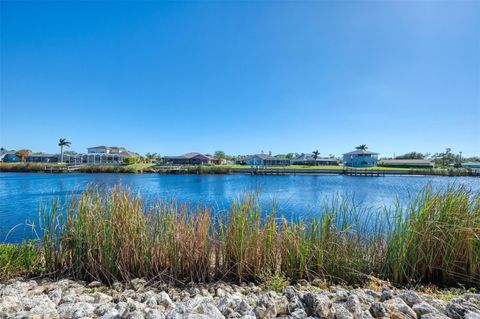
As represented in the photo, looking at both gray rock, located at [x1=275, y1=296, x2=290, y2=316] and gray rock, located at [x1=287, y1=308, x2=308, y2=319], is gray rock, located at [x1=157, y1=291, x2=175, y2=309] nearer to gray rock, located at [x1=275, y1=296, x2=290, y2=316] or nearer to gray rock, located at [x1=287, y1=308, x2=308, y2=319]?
gray rock, located at [x1=275, y1=296, x2=290, y2=316]

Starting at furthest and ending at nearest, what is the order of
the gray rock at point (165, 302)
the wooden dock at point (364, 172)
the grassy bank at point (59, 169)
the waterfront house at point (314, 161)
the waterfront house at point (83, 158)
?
1. the waterfront house at point (314, 161)
2. the waterfront house at point (83, 158)
3. the grassy bank at point (59, 169)
4. the wooden dock at point (364, 172)
5. the gray rock at point (165, 302)

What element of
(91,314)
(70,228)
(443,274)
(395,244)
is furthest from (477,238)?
(70,228)

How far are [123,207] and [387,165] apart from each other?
209ft

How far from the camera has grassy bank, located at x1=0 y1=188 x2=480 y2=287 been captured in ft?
9.41

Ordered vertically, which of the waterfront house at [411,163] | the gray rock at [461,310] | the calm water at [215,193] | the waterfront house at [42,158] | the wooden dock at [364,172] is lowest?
the calm water at [215,193]

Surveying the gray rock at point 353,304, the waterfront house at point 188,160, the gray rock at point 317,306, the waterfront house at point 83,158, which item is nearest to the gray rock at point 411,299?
the gray rock at point 353,304

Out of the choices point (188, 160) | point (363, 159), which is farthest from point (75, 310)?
point (363, 159)

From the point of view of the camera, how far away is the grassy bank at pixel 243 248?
2.87 meters

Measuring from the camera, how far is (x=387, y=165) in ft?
176

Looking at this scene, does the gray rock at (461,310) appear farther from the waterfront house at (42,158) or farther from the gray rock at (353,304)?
the waterfront house at (42,158)

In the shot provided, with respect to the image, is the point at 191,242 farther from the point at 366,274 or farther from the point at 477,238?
the point at 477,238

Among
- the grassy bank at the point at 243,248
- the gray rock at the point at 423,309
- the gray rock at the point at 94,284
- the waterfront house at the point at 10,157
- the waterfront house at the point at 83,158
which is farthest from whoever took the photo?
the waterfront house at the point at 10,157

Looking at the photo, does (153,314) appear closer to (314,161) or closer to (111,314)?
(111,314)

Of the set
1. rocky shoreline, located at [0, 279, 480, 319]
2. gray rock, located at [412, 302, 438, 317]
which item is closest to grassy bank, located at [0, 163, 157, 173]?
rocky shoreline, located at [0, 279, 480, 319]
